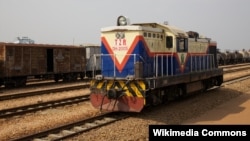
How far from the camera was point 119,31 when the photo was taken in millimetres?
12523

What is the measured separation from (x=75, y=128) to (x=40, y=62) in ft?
56.5

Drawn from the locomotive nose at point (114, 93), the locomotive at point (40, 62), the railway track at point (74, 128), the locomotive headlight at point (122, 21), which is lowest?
the railway track at point (74, 128)

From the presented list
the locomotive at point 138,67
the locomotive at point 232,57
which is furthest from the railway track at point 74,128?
the locomotive at point 232,57

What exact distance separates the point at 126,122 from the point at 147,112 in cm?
181

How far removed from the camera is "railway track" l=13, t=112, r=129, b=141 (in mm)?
9039

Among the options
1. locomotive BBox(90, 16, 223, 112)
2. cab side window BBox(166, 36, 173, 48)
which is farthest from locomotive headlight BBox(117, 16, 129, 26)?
cab side window BBox(166, 36, 173, 48)

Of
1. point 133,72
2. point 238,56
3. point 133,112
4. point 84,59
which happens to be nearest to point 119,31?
point 133,72

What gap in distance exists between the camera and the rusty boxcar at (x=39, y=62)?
77.9 feet

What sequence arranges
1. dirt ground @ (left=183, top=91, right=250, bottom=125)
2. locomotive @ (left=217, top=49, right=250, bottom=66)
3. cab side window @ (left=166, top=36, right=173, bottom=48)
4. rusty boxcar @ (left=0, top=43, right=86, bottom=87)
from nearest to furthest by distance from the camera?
dirt ground @ (left=183, top=91, right=250, bottom=125)
cab side window @ (left=166, top=36, right=173, bottom=48)
rusty boxcar @ (left=0, top=43, right=86, bottom=87)
locomotive @ (left=217, top=49, right=250, bottom=66)

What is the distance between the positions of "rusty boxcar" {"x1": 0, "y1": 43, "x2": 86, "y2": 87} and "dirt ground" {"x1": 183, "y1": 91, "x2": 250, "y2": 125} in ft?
49.2

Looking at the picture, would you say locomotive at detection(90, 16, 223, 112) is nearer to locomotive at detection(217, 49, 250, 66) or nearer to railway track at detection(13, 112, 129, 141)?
railway track at detection(13, 112, 129, 141)

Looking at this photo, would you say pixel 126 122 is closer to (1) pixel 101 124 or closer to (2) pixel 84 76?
(1) pixel 101 124

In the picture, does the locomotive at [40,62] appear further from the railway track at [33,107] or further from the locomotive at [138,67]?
the locomotive at [138,67]

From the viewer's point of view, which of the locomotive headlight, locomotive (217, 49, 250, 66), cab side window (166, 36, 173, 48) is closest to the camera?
the locomotive headlight
